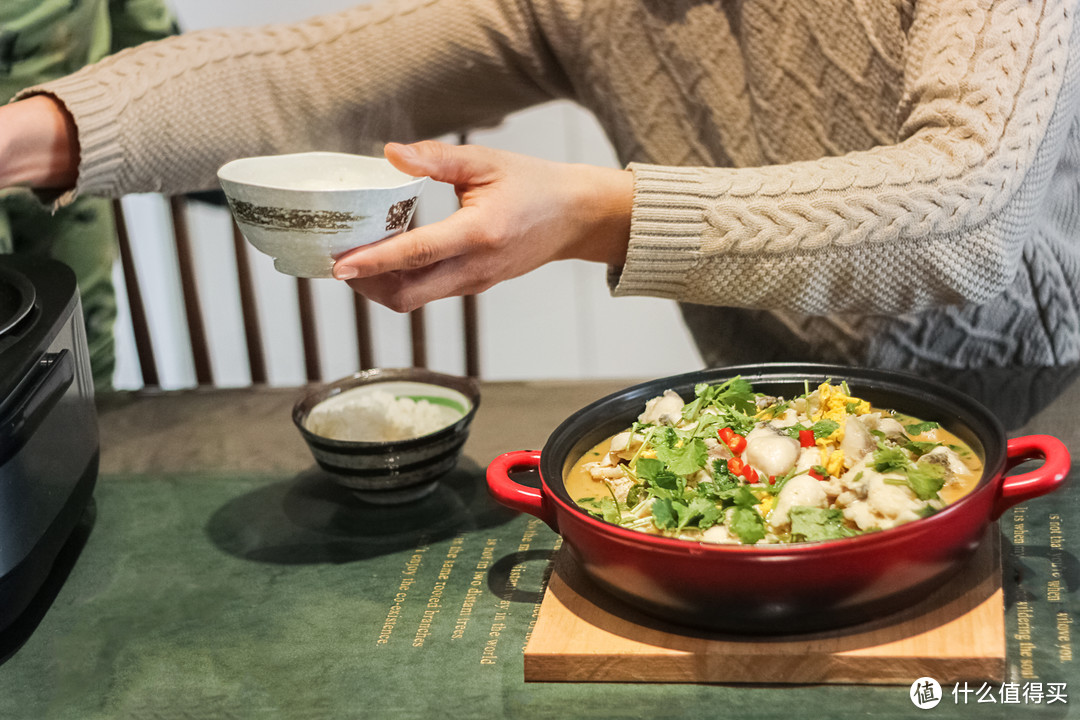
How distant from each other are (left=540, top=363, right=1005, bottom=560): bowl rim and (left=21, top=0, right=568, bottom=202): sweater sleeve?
71 centimetres

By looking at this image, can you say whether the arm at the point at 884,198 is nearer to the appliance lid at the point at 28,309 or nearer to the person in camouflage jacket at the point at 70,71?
the appliance lid at the point at 28,309

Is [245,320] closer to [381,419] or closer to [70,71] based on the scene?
[70,71]

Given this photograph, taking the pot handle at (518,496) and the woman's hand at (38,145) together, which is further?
the woman's hand at (38,145)

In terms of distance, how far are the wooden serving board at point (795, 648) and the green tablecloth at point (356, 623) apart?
0.01m

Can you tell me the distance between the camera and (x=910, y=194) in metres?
1.02

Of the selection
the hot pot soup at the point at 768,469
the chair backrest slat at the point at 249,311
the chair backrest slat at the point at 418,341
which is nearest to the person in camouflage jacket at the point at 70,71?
the chair backrest slat at the point at 249,311

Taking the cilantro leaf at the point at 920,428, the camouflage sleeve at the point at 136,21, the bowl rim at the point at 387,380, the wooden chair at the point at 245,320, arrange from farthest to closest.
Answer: the wooden chair at the point at 245,320 < the camouflage sleeve at the point at 136,21 < the bowl rim at the point at 387,380 < the cilantro leaf at the point at 920,428

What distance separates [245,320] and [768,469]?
1319mm

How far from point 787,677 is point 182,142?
106 centimetres

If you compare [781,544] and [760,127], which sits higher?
[760,127]

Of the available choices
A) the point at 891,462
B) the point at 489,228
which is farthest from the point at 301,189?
the point at 891,462

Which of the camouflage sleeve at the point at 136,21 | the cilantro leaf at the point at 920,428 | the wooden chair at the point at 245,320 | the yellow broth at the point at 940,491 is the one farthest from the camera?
the wooden chair at the point at 245,320

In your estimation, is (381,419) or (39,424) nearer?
(39,424)

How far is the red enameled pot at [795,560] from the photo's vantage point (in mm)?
736
